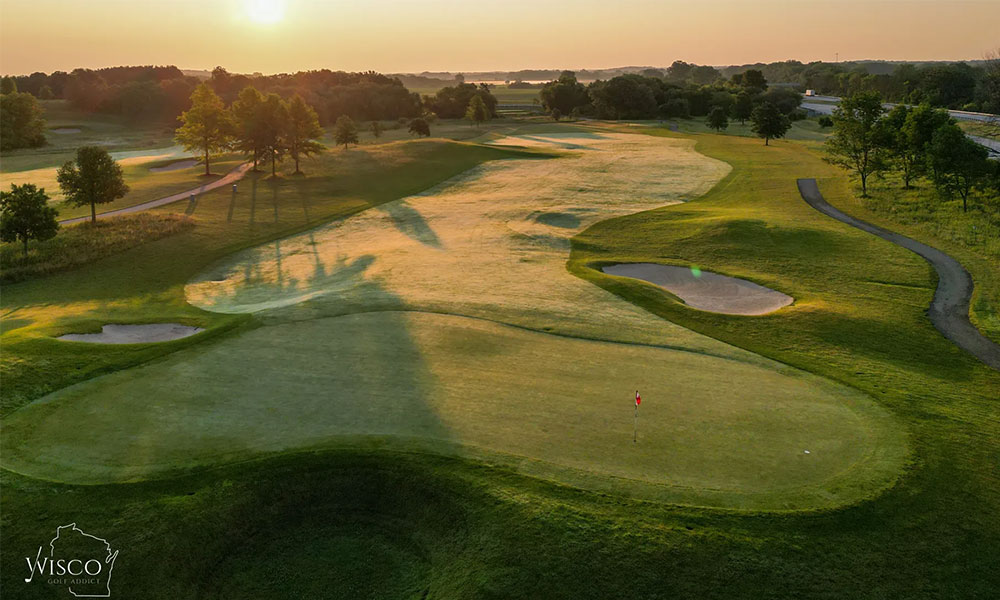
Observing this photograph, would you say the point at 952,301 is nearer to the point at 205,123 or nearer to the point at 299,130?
the point at 299,130

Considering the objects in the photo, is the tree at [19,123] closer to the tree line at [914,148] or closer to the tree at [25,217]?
the tree at [25,217]

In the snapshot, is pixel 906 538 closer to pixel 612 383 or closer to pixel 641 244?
pixel 612 383

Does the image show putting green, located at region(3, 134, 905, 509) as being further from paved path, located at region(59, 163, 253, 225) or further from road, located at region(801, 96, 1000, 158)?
road, located at region(801, 96, 1000, 158)

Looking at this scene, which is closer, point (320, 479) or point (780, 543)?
point (780, 543)

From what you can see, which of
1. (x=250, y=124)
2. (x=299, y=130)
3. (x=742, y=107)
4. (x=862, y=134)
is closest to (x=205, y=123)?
(x=250, y=124)

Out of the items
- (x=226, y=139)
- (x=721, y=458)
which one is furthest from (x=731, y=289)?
(x=226, y=139)

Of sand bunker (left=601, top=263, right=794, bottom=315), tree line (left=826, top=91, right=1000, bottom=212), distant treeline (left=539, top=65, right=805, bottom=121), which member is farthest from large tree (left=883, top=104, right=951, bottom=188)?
distant treeline (left=539, top=65, right=805, bottom=121)
